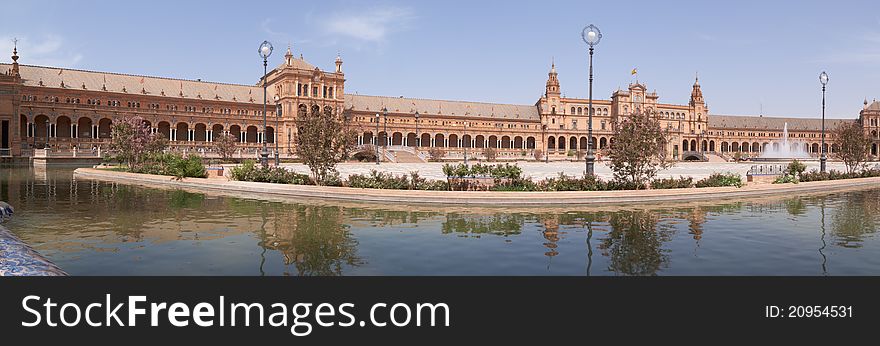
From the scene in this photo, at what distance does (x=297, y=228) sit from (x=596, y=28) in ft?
57.8

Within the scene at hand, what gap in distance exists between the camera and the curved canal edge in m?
19.1

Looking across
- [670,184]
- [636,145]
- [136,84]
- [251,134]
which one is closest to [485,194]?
[636,145]

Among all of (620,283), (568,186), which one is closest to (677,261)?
(620,283)

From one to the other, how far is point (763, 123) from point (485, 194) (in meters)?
150

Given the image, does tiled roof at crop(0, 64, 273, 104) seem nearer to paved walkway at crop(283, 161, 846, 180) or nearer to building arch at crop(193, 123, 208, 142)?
building arch at crop(193, 123, 208, 142)

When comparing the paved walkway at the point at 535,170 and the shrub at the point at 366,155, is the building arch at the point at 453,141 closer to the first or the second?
the shrub at the point at 366,155

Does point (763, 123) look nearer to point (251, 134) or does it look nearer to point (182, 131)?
point (251, 134)

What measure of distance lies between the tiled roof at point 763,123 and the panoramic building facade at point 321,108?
342 millimetres

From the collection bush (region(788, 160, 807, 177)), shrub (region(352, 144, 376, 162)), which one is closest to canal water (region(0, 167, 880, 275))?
bush (region(788, 160, 807, 177))

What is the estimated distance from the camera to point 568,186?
21578 millimetres

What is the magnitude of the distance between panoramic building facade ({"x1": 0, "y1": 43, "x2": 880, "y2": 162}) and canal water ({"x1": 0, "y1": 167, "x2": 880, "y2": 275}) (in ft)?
102

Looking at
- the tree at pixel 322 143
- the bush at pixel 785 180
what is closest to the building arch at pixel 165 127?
the tree at pixel 322 143

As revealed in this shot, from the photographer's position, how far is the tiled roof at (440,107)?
108m

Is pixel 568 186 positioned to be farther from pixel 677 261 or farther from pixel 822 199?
pixel 677 261
